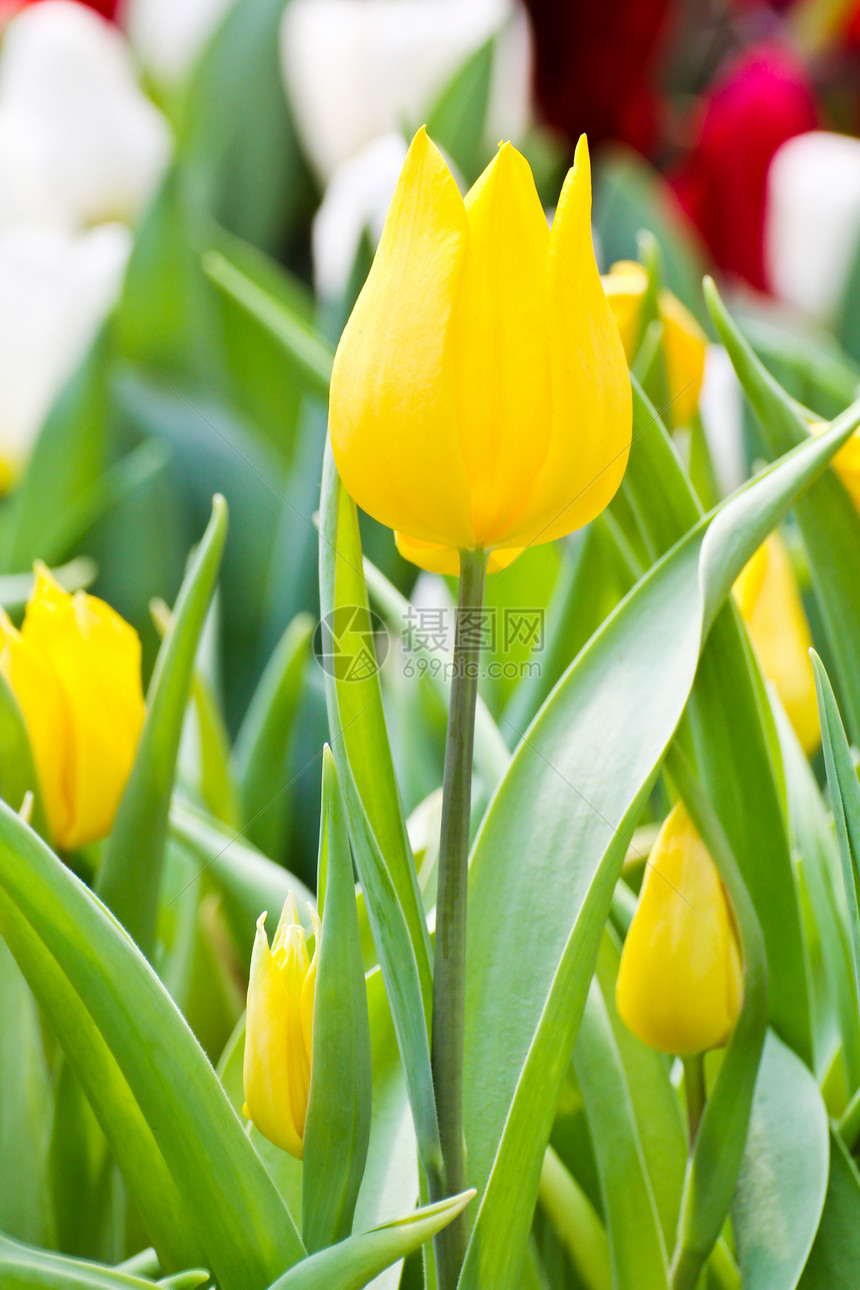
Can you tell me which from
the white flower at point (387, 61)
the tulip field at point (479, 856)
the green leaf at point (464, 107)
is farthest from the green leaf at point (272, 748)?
the white flower at point (387, 61)

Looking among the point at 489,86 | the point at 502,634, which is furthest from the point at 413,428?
the point at 489,86

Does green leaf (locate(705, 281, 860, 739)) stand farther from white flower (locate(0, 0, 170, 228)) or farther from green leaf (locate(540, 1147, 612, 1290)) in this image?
white flower (locate(0, 0, 170, 228))

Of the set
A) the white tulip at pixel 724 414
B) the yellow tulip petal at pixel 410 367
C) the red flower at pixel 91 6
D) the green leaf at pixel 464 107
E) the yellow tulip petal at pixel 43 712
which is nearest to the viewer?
the yellow tulip petal at pixel 410 367

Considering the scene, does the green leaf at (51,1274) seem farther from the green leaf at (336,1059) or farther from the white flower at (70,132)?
the white flower at (70,132)

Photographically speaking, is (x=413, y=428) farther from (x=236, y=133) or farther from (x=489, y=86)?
(x=236, y=133)

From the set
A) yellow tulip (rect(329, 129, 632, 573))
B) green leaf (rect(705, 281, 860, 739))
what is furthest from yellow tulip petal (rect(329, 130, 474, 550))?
green leaf (rect(705, 281, 860, 739))

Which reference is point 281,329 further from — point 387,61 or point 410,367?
point 387,61

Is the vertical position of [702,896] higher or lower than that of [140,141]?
lower
